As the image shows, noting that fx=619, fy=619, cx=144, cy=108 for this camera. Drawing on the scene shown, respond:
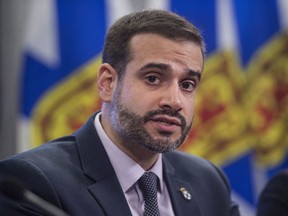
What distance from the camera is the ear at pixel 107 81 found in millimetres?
2043

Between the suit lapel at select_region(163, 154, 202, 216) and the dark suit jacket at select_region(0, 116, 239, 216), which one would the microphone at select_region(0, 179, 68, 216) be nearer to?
the dark suit jacket at select_region(0, 116, 239, 216)

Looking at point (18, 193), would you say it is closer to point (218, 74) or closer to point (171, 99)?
point (171, 99)

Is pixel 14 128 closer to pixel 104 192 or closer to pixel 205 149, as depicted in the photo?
pixel 205 149

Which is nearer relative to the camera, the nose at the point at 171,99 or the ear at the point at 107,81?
the nose at the point at 171,99

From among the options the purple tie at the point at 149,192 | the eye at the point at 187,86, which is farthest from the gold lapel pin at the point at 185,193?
the eye at the point at 187,86

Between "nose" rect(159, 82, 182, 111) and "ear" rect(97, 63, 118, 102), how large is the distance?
0.21 metres

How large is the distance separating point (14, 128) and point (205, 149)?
1.14 meters

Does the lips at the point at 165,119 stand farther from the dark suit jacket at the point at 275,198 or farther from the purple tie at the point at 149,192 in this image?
the dark suit jacket at the point at 275,198

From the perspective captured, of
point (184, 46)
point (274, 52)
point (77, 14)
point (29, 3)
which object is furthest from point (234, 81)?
point (184, 46)

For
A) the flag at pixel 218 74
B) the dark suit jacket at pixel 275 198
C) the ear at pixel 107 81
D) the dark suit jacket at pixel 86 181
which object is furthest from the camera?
A: the flag at pixel 218 74

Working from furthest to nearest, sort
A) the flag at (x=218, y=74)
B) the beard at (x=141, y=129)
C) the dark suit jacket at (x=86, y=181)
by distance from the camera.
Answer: the flag at (x=218, y=74) < the beard at (x=141, y=129) < the dark suit jacket at (x=86, y=181)

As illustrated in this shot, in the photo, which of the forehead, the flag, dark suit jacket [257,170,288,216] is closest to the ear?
the forehead

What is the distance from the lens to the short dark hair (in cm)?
198

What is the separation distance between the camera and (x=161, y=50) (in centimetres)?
195
